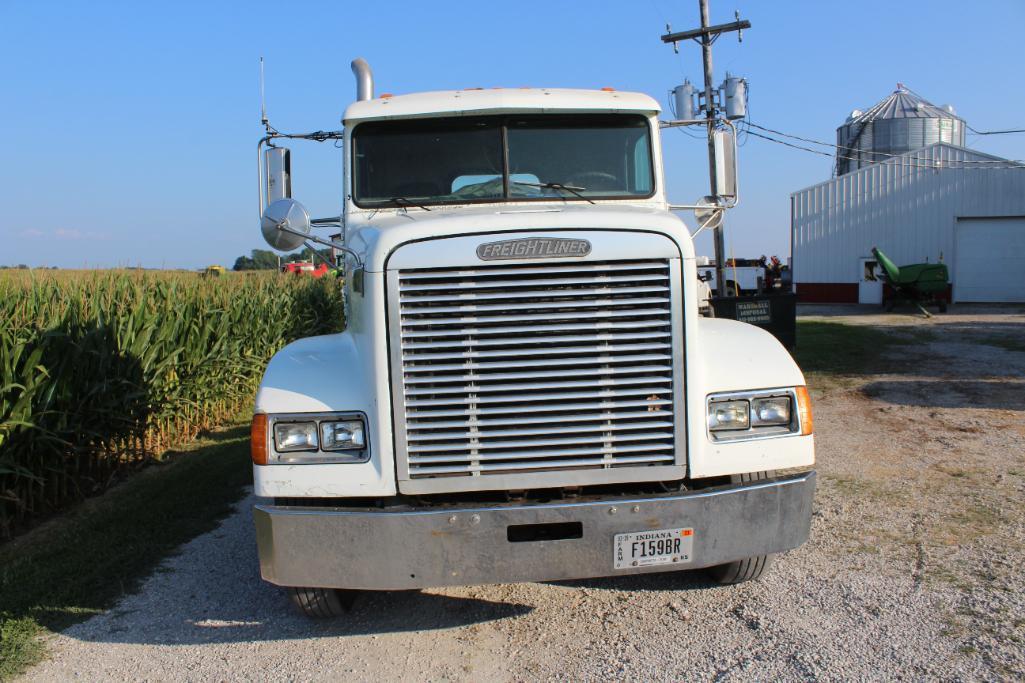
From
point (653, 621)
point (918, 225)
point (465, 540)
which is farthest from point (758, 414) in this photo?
point (918, 225)

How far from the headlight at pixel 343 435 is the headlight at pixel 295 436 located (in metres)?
0.05

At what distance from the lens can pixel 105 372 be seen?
7.09 metres

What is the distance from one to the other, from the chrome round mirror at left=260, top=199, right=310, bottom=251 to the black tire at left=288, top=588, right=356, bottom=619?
196 centimetres

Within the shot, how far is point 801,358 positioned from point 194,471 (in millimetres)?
10755

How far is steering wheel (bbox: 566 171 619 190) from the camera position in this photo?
16.8ft

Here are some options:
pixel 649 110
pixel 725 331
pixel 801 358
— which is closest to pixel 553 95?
pixel 649 110

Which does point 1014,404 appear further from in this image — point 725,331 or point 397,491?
point 397,491

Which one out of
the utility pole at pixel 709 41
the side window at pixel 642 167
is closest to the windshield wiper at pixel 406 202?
the side window at pixel 642 167

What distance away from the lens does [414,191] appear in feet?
16.9

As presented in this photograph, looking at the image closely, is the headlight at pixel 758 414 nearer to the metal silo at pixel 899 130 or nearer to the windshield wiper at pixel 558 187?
the windshield wiper at pixel 558 187

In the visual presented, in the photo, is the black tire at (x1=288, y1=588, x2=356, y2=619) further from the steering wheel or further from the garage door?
the garage door

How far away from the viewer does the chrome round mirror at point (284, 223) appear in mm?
4793

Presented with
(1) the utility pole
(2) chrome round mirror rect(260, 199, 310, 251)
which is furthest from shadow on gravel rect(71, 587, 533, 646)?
(1) the utility pole

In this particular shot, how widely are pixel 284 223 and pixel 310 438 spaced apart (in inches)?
60.1
